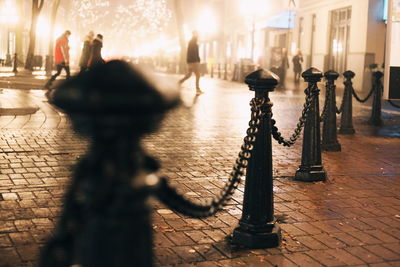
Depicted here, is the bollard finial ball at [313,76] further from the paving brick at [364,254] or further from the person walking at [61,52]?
the person walking at [61,52]

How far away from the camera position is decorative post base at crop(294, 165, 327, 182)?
22.1ft

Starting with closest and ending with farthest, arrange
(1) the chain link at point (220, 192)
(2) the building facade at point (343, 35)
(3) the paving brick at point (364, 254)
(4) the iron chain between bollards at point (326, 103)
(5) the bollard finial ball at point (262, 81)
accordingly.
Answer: (1) the chain link at point (220, 192)
(3) the paving brick at point (364, 254)
(5) the bollard finial ball at point (262, 81)
(4) the iron chain between bollards at point (326, 103)
(2) the building facade at point (343, 35)

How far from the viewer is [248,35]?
5153 cm

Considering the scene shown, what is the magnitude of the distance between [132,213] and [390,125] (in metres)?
12.1

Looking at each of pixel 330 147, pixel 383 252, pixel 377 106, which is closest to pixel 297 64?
pixel 377 106

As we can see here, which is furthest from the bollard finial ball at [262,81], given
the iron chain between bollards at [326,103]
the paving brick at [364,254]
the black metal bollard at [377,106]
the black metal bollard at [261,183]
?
the black metal bollard at [377,106]

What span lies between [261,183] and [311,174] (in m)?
2.37

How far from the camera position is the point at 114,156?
1.79 metres

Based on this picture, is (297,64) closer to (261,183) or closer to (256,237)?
(261,183)

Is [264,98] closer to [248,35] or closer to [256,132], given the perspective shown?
[256,132]

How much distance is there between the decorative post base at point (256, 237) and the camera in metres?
4.37

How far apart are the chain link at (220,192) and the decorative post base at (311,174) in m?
2.42

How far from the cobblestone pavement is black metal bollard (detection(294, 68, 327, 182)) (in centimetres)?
13

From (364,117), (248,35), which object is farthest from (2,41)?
(364,117)
